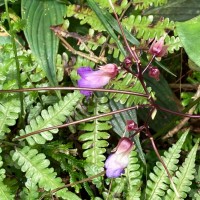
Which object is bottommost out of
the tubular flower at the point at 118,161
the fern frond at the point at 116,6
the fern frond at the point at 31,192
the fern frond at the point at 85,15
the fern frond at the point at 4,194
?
the fern frond at the point at 31,192

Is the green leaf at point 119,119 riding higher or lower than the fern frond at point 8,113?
lower

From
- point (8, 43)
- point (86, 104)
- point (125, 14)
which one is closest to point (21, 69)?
point (8, 43)

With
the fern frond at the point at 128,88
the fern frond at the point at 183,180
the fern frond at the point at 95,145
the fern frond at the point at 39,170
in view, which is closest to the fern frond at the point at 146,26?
the fern frond at the point at 128,88

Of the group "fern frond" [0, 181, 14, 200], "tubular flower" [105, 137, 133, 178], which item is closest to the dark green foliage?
"fern frond" [0, 181, 14, 200]

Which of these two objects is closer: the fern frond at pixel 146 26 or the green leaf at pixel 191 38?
the green leaf at pixel 191 38

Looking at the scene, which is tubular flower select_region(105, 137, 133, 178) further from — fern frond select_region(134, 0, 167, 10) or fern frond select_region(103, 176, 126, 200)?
fern frond select_region(134, 0, 167, 10)

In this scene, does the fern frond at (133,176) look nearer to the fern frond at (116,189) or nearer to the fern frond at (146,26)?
the fern frond at (116,189)
